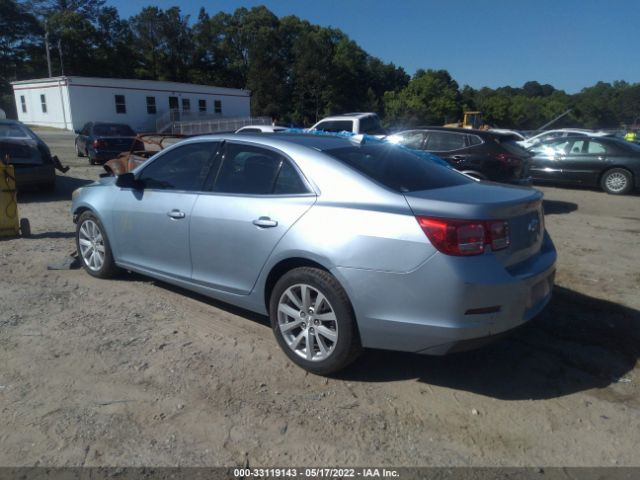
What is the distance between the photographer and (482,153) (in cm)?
962

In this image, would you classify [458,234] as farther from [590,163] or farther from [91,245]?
[590,163]

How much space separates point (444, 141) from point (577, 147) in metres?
5.20

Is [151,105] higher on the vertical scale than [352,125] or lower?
higher

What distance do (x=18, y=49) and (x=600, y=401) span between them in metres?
69.2

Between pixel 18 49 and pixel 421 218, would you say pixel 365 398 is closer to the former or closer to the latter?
pixel 421 218

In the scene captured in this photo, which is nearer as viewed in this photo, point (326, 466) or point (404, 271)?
point (326, 466)

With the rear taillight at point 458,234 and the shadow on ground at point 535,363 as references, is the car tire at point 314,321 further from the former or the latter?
the rear taillight at point 458,234

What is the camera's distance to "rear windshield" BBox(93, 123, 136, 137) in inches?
706

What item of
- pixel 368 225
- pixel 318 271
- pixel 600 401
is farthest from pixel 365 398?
pixel 600 401

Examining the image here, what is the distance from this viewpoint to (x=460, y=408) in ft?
10.6

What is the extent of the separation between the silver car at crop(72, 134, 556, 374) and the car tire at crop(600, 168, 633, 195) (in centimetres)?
1039

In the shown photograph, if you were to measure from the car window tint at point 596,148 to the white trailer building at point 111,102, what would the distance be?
31756mm

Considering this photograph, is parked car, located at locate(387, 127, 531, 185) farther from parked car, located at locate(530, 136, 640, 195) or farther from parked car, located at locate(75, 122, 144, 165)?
parked car, located at locate(75, 122, 144, 165)

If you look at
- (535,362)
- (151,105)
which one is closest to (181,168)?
(535,362)
